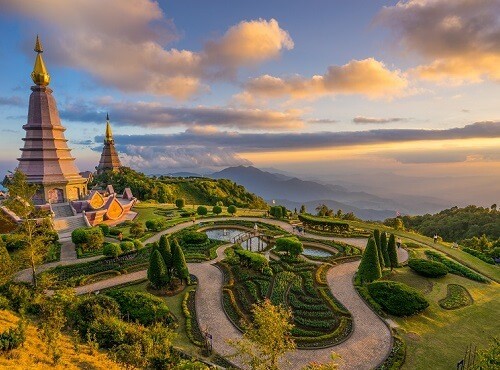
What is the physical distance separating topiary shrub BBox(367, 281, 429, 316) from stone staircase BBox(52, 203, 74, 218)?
49.3m

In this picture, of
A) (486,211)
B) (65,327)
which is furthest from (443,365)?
(486,211)

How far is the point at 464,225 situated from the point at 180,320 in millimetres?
79820

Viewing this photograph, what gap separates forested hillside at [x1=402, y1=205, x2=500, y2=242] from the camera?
224 ft

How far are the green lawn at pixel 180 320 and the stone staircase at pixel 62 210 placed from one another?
1201 inches

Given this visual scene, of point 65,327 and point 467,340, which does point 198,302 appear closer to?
point 65,327

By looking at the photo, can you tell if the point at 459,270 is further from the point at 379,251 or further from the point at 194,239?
the point at 194,239

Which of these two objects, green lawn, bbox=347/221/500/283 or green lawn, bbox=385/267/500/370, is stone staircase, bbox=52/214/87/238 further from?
green lawn, bbox=347/221/500/283

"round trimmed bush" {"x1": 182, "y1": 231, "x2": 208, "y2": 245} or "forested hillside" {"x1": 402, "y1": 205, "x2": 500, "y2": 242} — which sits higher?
"round trimmed bush" {"x1": 182, "y1": 231, "x2": 208, "y2": 245}

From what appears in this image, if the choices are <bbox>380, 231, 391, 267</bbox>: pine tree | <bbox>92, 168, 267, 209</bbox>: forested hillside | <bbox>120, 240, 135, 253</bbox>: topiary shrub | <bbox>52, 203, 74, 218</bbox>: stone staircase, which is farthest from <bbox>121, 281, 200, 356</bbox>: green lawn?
<bbox>92, 168, 267, 209</bbox>: forested hillside

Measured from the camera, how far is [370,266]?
2856 cm

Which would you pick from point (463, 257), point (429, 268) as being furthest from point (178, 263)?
point (463, 257)

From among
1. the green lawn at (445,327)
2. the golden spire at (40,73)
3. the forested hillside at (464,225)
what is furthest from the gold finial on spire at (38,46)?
the forested hillside at (464,225)

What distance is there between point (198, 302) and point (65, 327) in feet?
32.0

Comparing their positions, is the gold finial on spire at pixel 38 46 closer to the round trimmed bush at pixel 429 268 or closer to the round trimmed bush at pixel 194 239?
the round trimmed bush at pixel 194 239
